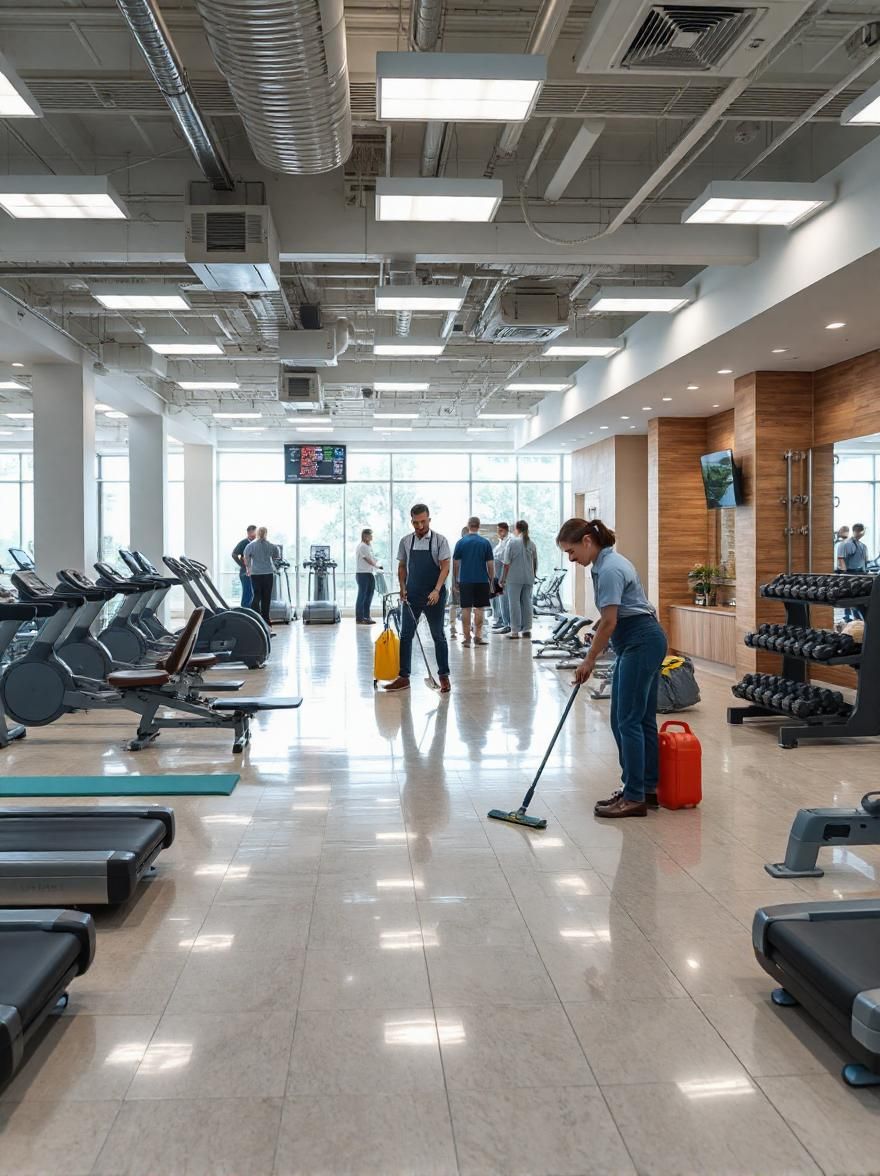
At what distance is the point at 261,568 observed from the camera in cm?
1472

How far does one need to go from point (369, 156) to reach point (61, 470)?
6357 millimetres

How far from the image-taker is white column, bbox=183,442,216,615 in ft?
66.9

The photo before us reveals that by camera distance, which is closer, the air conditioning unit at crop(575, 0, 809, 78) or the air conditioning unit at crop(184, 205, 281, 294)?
the air conditioning unit at crop(575, 0, 809, 78)

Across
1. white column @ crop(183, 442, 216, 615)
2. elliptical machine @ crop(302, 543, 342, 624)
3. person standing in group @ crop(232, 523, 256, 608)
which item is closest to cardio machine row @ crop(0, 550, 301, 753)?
person standing in group @ crop(232, 523, 256, 608)

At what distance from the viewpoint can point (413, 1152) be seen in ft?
6.59

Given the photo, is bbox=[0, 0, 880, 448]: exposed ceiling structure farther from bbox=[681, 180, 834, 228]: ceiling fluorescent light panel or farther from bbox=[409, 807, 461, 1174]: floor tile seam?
bbox=[409, 807, 461, 1174]: floor tile seam

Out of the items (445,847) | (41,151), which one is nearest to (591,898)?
(445,847)

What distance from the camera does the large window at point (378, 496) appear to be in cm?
2148

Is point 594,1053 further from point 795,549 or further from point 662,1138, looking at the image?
point 795,549

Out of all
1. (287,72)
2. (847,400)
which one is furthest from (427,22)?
(847,400)

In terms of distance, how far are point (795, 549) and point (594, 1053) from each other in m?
8.34

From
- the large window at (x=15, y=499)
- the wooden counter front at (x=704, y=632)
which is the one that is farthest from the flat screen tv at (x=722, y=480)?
the large window at (x=15, y=499)

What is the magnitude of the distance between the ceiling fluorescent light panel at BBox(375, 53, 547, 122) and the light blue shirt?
227 cm

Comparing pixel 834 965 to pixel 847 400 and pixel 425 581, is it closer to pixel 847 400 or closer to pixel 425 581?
pixel 425 581
